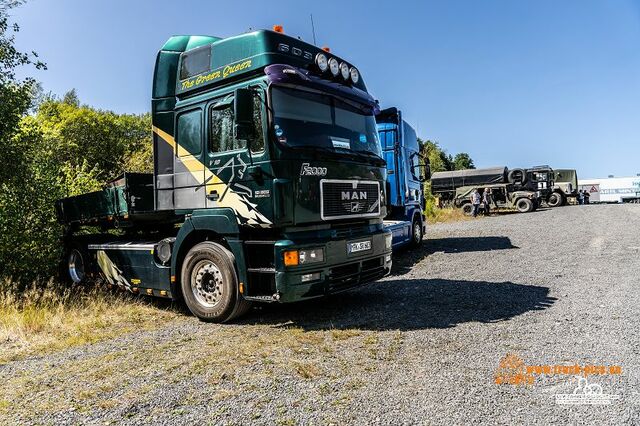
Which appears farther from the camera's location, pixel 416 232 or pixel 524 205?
pixel 524 205

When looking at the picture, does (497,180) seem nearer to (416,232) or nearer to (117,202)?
(416,232)

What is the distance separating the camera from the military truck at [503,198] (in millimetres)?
27078

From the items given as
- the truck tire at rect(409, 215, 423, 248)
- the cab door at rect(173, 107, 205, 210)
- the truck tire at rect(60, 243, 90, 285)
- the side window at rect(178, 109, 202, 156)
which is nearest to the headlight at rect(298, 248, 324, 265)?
the cab door at rect(173, 107, 205, 210)

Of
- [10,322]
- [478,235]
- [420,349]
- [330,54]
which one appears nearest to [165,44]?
[330,54]

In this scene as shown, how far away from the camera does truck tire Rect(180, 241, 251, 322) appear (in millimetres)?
5395

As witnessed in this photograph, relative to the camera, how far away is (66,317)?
21.0 ft

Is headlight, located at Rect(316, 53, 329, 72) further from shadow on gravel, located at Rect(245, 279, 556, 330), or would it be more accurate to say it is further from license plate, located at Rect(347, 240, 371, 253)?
shadow on gravel, located at Rect(245, 279, 556, 330)

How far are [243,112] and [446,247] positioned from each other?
9450 mm

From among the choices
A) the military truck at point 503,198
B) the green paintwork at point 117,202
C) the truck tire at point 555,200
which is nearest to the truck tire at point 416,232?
the green paintwork at point 117,202

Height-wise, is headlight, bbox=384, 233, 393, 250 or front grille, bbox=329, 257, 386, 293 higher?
headlight, bbox=384, 233, 393, 250

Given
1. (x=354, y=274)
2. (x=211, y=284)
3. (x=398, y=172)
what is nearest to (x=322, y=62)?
(x=354, y=274)

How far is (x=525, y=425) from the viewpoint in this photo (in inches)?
110

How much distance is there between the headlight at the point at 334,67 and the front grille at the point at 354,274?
2581 mm

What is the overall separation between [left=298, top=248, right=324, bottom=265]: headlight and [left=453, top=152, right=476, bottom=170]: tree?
62343mm
